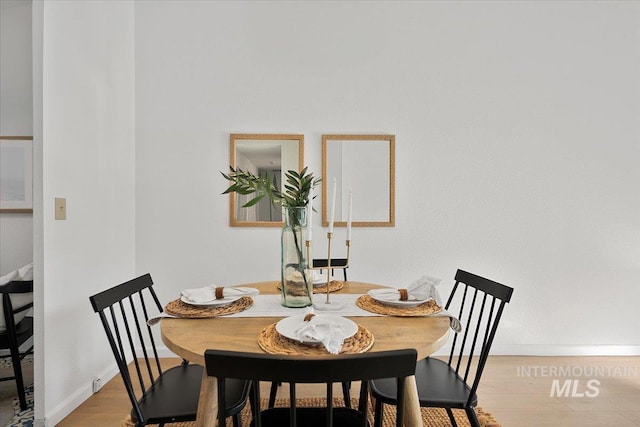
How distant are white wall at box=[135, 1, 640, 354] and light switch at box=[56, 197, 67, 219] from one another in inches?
27.4

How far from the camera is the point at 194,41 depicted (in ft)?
8.29

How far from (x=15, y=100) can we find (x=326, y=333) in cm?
290

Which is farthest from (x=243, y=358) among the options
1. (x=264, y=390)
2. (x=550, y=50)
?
(x=550, y=50)

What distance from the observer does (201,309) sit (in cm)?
131

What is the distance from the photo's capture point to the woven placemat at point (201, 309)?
4.08 ft

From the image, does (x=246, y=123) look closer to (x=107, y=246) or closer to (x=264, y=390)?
(x=107, y=246)

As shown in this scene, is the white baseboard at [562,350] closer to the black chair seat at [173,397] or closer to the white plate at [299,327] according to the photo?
the white plate at [299,327]

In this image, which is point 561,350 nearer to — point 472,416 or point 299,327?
point 472,416

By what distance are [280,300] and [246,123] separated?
5.08ft

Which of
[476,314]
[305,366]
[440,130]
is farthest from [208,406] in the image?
[440,130]

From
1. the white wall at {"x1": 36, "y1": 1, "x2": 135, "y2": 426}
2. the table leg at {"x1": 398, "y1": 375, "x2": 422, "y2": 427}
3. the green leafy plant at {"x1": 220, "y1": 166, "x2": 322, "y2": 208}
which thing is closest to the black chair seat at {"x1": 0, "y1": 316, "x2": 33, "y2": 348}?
the white wall at {"x1": 36, "y1": 1, "x2": 135, "y2": 426}

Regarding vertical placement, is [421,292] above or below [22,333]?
above

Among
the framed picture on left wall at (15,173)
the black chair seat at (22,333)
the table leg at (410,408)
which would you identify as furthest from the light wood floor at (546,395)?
the framed picture on left wall at (15,173)

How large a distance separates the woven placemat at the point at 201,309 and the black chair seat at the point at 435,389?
1.97 ft
